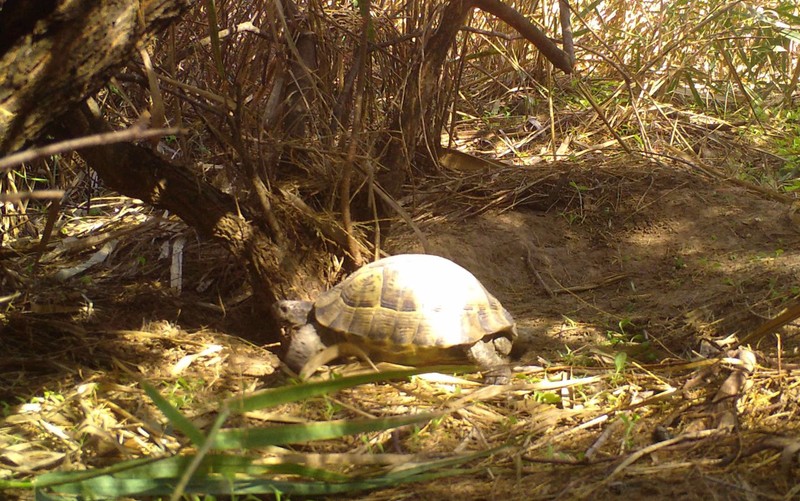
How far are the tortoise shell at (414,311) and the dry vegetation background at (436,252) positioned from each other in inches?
8.8

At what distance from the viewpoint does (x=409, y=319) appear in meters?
3.21

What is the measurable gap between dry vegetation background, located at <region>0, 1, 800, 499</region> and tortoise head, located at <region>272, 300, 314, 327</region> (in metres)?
0.23

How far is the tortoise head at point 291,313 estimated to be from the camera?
3.33 m

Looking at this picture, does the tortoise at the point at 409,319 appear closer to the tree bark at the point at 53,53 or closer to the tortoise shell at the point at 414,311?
the tortoise shell at the point at 414,311

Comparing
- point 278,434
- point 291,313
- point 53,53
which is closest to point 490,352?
point 291,313

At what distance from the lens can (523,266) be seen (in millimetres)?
4344

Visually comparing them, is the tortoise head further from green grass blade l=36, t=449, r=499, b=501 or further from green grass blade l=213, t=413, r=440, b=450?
green grass blade l=213, t=413, r=440, b=450

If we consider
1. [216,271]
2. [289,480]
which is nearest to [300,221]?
[216,271]

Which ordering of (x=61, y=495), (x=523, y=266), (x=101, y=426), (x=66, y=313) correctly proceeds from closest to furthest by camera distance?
(x=61, y=495)
(x=101, y=426)
(x=66, y=313)
(x=523, y=266)

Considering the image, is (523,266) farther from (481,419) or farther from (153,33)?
(153,33)

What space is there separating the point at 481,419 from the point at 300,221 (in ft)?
5.27

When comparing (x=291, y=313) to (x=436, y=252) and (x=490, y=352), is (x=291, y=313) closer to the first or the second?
(x=490, y=352)

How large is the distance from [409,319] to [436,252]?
1.10 metres

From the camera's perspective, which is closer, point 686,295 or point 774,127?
point 686,295
